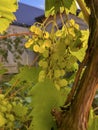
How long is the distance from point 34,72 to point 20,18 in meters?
4.18

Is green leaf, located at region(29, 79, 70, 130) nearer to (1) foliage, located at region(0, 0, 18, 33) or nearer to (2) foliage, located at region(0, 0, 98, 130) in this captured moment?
(2) foliage, located at region(0, 0, 98, 130)

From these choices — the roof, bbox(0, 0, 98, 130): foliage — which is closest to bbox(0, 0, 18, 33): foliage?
bbox(0, 0, 98, 130): foliage

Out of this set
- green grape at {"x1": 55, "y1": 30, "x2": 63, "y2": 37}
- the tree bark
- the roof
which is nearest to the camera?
the tree bark

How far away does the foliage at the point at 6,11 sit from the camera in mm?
385

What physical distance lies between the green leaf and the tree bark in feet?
0.07

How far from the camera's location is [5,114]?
0.38m

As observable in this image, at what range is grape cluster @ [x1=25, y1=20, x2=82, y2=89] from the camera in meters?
0.36

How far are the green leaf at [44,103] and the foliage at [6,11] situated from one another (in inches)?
4.2

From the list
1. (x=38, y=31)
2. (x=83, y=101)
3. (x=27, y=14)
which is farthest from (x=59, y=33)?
(x=27, y=14)

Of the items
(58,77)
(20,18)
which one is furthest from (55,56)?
(20,18)

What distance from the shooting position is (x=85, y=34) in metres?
0.44

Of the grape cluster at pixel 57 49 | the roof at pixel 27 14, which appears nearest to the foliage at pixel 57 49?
the grape cluster at pixel 57 49

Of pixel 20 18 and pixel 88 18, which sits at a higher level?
pixel 20 18

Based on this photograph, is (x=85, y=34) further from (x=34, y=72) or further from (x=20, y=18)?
(x=20, y=18)
